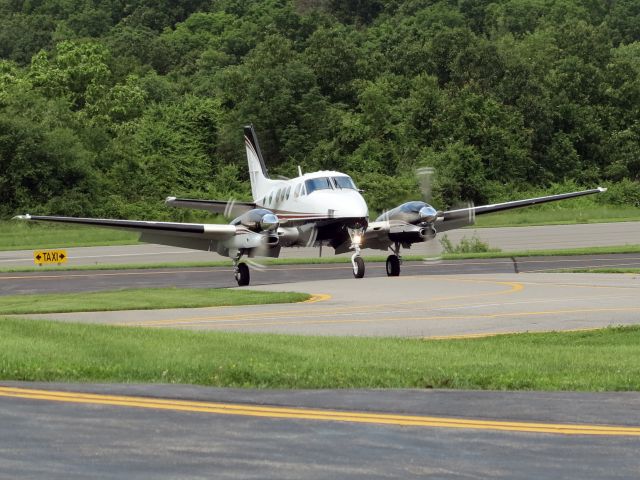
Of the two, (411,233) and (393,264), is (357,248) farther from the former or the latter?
(411,233)

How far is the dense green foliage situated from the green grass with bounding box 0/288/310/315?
4163 cm

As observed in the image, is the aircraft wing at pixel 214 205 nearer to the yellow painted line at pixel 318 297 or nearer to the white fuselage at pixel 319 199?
the white fuselage at pixel 319 199

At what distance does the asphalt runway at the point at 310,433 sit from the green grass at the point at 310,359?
40.9 inches

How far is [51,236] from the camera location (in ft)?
235

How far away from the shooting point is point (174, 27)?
156125 mm

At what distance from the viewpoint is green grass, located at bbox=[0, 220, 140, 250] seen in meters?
67.6

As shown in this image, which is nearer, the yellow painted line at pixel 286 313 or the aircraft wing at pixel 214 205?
the yellow painted line at pixel 286 313

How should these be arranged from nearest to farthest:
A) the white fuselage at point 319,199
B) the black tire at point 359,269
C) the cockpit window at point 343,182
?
the white fuselage at point 319,199 < the black tire at point 359,269 < the cockpit window at point 343,182

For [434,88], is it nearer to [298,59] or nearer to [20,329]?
[298,59]

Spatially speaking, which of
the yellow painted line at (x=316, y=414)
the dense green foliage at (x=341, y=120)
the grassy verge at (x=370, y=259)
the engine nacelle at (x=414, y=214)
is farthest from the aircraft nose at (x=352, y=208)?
the dense green foliage at (x=341, y=120)

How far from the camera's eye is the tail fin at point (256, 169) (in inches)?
1706

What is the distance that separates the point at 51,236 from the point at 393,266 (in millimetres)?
38929

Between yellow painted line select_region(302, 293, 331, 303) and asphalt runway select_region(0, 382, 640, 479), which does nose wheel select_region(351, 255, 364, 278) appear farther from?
asphalt runway select_region(0, 382, 640, 479)

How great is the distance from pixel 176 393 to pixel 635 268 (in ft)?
93.3
